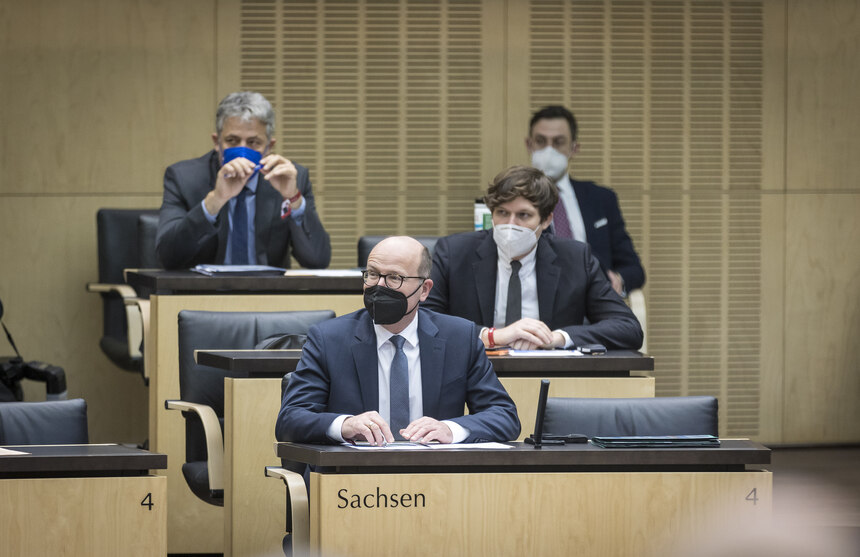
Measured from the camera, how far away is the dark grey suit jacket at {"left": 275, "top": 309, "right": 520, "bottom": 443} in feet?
11.3

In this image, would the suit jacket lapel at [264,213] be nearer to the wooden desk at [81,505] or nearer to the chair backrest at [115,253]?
the chair backrest at [115,253]

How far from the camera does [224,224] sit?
17.6 ft

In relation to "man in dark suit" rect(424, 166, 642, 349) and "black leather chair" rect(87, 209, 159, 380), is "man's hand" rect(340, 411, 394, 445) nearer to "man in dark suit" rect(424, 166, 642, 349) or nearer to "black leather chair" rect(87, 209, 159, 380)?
"man in dark suit" rect(424, 166, 642, 349)

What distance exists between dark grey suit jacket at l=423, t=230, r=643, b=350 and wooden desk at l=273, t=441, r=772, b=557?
67.2 inches

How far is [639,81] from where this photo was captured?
7148mm

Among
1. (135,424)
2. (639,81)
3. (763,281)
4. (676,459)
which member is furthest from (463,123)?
(676,459)

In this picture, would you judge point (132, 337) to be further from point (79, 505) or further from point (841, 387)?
point (841, 387)

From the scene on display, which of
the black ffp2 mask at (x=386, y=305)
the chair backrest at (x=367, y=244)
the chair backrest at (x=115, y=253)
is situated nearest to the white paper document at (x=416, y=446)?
the black ffp2 mask at (x=386, y=305)

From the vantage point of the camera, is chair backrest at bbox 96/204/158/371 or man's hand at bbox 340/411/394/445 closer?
man's hand at bbox 340/411/394/445

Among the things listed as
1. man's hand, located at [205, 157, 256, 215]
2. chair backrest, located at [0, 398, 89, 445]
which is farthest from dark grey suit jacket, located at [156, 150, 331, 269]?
chair backrest, located at [0, 398, 89, 445]

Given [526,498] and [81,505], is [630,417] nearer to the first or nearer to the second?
[526,498]

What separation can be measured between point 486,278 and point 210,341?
1063mm

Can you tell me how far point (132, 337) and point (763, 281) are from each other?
349 cm

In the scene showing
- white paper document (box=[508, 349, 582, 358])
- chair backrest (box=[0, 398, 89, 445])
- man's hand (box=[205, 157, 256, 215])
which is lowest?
chair backrest (box=[0, 398, 89, 445])
